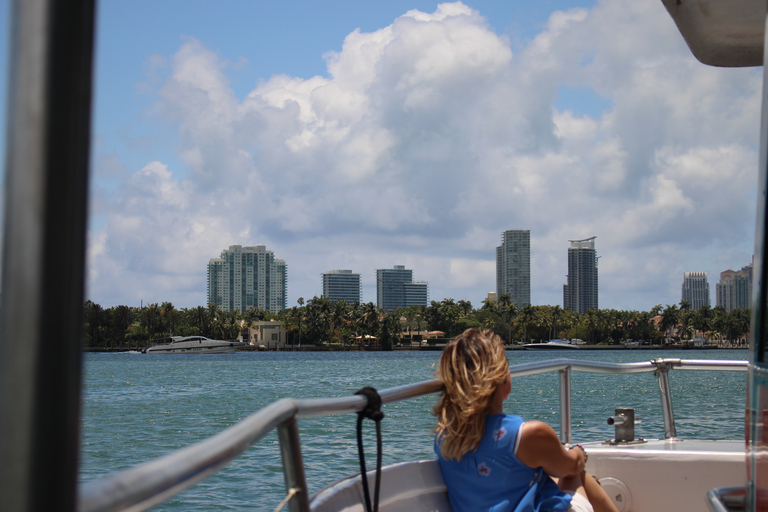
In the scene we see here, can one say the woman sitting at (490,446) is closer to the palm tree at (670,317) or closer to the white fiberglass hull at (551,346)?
the white fiberglass hull at (551,346)

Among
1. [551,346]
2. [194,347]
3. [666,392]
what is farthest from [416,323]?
[666,392]

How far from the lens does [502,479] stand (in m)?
2.35

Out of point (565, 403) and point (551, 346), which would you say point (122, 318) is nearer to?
point (551, 346)

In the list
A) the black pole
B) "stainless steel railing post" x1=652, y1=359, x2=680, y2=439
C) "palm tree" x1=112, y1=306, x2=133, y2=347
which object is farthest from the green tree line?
the black pole

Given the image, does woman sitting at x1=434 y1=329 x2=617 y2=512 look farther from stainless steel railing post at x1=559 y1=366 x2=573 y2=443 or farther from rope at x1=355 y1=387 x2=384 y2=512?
stainless steel railing post at x1=559 y1=366 x2=573 y2=443

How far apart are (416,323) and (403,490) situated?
126 metres

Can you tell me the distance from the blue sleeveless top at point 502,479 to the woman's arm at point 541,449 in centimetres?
3

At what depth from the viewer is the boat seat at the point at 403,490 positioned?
2.21 m

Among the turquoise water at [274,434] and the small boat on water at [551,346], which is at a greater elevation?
the turquoise water at [274,434]

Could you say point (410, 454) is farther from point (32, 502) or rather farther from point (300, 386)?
point (300, 386)

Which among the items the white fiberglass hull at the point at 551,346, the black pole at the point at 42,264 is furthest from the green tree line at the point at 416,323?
the black pole at the point at 42,264

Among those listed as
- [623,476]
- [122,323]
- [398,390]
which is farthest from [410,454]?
[122,323]

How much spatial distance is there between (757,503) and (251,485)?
1098 centimetres

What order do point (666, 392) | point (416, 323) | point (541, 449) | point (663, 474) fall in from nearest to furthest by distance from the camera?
point (541, 449), point (663, 474), point (666, 392), point (416, 323)
